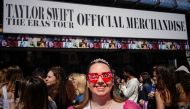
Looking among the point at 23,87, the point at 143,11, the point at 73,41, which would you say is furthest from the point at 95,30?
the point at 23,87

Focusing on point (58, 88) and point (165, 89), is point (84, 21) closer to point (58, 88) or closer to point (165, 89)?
point (58, 88)

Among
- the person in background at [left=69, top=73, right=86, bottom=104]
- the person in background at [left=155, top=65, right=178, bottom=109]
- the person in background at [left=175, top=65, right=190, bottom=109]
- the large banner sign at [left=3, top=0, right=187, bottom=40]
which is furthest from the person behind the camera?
the large banner sign at [left=3, top=0, right=187, bottom=40]

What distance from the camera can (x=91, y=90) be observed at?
7.19ft

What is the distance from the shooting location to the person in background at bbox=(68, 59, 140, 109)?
213 centimetres

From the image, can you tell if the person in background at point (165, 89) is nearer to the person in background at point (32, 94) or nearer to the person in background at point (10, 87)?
the person in background at point (32, 94)

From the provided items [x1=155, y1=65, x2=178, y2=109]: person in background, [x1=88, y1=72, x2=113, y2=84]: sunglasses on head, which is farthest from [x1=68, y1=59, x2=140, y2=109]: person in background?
[x1=155, y1=65, x2=178, y2=109]: person in background

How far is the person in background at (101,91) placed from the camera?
2133 mm

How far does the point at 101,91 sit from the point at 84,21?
14.7 feet

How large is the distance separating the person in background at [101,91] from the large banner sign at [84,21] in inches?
158

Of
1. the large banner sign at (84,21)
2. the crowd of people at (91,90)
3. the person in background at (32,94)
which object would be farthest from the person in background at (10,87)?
the large banner sign at (84,21)

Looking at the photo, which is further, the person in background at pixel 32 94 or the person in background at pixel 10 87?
the person in background at pixel 10 87

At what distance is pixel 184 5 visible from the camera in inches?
322

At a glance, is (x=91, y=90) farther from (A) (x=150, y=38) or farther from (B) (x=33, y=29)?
(A) (x=150, y=38)

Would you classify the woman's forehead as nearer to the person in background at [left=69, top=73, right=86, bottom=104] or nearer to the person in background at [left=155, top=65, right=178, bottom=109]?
the person in background at [left=155, top=65, right=178, bottom=109]
